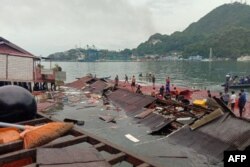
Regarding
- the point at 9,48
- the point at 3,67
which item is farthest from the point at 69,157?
the point at 9,48

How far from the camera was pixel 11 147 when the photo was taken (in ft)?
22.3

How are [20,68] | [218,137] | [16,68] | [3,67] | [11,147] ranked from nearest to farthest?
[11,147] → [218,137] → [3,67] → [16,68] → [20,68]

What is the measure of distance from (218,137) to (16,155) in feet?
49.8

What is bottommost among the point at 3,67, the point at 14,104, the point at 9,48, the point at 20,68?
the point at 14,104

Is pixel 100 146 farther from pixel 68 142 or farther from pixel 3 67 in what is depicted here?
pixel 3 67

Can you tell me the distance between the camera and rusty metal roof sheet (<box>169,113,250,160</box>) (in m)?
17.6

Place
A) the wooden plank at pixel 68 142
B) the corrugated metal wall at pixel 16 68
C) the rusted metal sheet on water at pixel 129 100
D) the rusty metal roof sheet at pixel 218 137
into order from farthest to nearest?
the rusted metal sheet on water at pixel 129 100, the corrugated metal wall at pixel 16 68, the rusty metal roof sheet at pixel 218 137, the wooden plank at pixel 68 142

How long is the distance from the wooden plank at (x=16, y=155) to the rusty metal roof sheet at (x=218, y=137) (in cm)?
1372

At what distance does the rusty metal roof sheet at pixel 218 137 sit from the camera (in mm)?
17562

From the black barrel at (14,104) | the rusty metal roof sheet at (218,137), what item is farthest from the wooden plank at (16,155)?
the rusty metal roof sheet at (218,137)

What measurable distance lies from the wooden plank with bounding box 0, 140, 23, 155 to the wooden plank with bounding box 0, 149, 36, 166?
0.58m

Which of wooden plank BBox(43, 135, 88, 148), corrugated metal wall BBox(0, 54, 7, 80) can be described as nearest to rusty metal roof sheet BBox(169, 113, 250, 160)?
wooden plank BBox(43, 135, 88, 148)

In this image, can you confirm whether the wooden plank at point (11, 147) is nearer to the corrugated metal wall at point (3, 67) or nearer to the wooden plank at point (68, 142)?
the wooden plank at point (68, 142)

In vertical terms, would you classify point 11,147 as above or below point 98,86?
above
